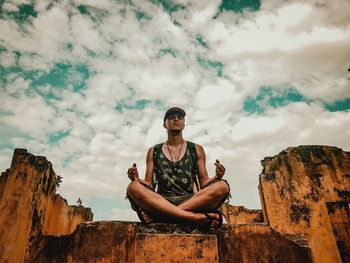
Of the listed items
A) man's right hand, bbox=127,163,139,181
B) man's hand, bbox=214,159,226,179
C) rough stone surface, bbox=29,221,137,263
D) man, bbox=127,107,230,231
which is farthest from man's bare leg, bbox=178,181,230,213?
rough stone surface, bbox=29,221,137,263

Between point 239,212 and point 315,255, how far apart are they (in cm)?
638

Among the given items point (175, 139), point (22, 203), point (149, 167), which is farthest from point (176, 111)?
point (22, 203)

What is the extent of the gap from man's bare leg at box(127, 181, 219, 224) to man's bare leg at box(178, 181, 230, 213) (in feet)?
0.21

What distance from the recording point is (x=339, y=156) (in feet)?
24.2

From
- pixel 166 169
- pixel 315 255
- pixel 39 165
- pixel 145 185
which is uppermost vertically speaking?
pixel 39 165

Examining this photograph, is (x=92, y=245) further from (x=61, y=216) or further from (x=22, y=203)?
(x=61, y=216)

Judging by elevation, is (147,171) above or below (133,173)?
above

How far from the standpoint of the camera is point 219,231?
8.28ft

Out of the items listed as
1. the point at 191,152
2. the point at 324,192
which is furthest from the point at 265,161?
the point at 191,152

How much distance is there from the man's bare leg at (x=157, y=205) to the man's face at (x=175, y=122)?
1.09m

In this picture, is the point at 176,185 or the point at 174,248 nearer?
the point at 174,248

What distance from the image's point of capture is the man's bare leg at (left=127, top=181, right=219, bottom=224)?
7.08ft

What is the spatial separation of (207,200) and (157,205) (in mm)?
451

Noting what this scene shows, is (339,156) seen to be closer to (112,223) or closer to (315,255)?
(315,255)
